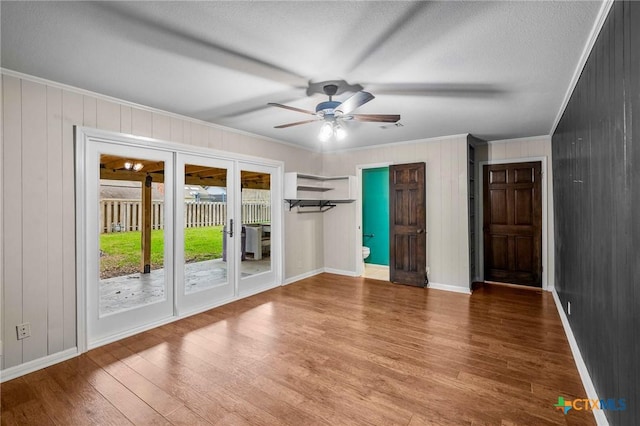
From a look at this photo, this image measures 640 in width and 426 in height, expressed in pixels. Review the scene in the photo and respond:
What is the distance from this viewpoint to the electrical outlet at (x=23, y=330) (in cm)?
248

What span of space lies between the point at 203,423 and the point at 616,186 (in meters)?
2.77

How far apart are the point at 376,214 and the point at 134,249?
4742 mm

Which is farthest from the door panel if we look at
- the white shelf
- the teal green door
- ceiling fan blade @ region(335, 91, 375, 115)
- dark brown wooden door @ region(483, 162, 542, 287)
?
dark brown wooden door @ region(483, 162, 542, 287)

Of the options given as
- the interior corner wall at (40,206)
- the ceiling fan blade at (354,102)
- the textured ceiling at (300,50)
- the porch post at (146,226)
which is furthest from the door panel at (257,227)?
the ceiling fan blade at (354,102)

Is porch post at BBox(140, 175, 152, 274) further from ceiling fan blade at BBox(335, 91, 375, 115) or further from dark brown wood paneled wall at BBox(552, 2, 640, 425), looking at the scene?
dark brown wood paneled wall at BBox(552, 2, 640, 425)

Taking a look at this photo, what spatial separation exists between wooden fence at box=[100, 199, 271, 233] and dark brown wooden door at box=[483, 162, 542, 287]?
13.5 feet

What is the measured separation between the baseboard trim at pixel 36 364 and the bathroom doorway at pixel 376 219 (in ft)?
16.1

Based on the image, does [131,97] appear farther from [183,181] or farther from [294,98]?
[294,98]

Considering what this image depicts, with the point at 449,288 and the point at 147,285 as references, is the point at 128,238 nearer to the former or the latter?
the point at 147,285

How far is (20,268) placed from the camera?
98.0 inches

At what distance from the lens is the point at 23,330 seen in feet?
8.20

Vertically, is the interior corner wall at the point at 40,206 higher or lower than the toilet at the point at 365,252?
higher

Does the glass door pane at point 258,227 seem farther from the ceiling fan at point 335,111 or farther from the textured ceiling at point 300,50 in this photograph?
the ceiling fan at point 335,111

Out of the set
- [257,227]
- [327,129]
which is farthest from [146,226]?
[327,129]
